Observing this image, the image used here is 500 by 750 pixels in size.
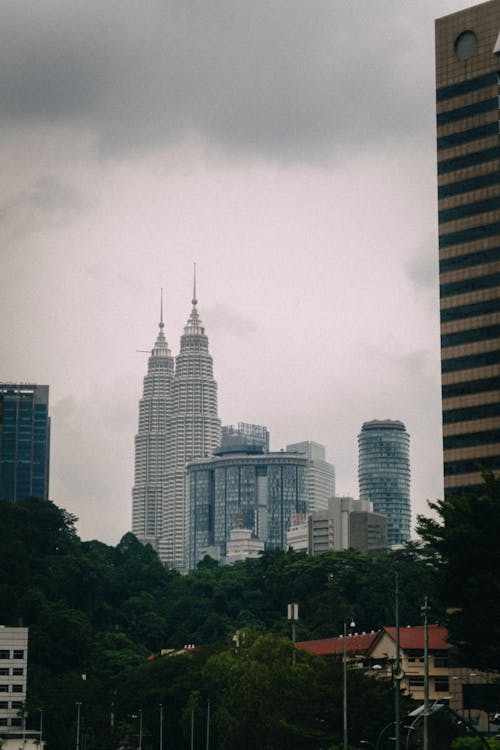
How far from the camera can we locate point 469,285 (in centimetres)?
17375

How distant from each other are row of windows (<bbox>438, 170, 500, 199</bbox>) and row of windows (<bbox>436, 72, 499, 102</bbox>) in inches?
432

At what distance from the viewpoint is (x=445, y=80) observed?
179875 mm

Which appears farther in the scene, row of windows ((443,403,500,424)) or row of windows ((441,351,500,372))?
row of windows ((441,351,500,372))

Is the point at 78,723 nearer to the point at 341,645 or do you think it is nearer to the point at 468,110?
the point at 341,645

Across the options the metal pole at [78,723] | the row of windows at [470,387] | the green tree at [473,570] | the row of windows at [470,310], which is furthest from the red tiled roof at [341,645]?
the green tree at [473,570]

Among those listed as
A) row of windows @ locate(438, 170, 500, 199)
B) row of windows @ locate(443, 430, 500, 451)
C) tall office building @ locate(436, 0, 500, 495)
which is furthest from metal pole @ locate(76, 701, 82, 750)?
row of windows @ locate(438, 170, 500, 199)

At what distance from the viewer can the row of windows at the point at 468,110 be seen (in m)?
175

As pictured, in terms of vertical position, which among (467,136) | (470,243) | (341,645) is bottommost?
(341,645)

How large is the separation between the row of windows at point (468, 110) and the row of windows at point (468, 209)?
10.8 metres

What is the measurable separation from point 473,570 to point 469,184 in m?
85.3

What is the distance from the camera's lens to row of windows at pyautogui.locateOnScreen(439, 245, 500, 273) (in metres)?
172

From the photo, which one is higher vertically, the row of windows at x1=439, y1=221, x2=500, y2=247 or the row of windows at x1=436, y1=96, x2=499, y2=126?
the row of windows at x1=436, y1=96, x2=499, y2=126

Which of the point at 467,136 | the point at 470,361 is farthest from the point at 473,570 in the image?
the point at 467,136

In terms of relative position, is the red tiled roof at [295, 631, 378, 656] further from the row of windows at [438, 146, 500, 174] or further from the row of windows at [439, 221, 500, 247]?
the row of windows at [438, 146, 500, 174]
